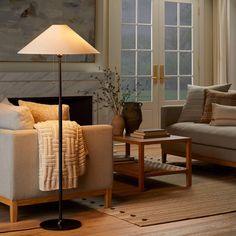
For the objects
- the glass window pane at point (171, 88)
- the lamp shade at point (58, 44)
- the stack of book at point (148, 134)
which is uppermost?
the lamp shade at point (58, 44)

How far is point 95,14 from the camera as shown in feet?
26.6

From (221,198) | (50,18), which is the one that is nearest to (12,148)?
(221,198)

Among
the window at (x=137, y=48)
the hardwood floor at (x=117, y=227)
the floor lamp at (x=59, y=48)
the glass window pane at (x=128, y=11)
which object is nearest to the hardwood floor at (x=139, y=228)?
the hardwood floor at (x=117, y=227)

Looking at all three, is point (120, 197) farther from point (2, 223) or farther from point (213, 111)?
point (213, 111)

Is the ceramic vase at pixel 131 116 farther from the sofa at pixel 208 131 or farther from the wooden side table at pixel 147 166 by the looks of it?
the sofa at pixel 208 131

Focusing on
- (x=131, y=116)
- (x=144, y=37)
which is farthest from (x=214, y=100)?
(x=144, y=37)

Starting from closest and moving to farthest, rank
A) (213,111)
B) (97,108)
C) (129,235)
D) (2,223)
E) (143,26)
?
(129,235)
(2,223)
(213,111)
(97,108)
(143,26)

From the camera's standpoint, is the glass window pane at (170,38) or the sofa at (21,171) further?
the glass window pane at (170,38)

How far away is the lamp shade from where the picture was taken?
13.3 ft

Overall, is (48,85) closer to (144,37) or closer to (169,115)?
(169,115)

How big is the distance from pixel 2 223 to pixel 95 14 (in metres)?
4.49

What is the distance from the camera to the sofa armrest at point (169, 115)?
22.1 ft

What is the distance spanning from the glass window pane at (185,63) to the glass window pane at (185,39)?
0.34 ft

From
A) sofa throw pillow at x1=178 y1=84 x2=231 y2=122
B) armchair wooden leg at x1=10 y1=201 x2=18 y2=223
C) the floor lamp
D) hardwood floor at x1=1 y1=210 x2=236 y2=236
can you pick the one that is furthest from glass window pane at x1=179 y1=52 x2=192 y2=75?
armchair wooden leg at x1=10 y1=201 x2=18 y2=223
